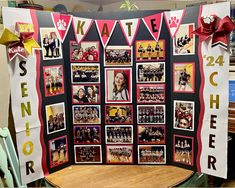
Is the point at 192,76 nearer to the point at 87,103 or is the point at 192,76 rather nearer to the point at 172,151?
the point at 172,151

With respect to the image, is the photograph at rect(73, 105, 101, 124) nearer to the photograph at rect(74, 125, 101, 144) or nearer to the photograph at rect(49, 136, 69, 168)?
the photograph at rect(74, 125, 101, 144)

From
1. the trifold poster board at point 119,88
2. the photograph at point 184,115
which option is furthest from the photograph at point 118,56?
the photograph at point 184,115

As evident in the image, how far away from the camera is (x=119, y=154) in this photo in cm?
192

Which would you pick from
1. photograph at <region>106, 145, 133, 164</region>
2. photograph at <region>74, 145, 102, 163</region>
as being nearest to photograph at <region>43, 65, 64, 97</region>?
photograph at <region>74, 145, 102, 163</region>

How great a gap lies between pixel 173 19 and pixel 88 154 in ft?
3.92

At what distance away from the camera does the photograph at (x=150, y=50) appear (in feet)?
5.83

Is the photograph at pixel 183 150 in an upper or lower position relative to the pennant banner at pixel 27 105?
lower

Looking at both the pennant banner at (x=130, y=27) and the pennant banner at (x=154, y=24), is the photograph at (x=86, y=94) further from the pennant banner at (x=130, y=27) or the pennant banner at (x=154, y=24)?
the pennant banner at (x=154, y=24)

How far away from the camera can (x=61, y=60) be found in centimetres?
180

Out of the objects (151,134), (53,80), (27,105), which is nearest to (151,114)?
(151,134)

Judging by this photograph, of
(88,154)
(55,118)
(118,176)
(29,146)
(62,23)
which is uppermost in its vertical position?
(62,23)

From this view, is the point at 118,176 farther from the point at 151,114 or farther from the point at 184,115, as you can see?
the point at 184,115

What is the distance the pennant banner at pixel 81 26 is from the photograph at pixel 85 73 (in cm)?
21

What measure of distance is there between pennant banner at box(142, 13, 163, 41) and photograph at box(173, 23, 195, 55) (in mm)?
135
